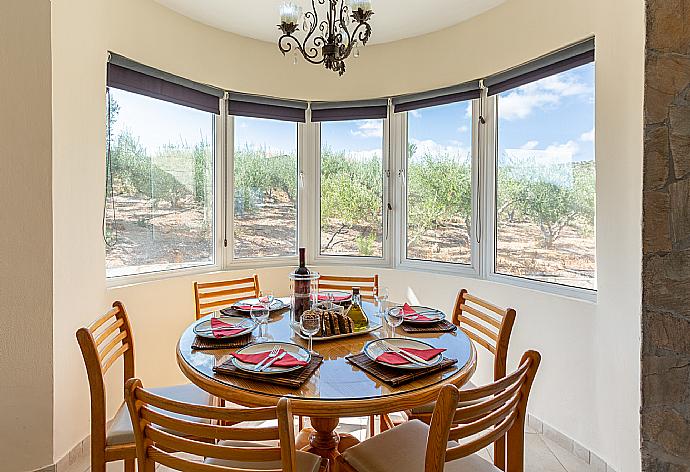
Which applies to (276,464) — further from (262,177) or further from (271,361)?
(262,177)

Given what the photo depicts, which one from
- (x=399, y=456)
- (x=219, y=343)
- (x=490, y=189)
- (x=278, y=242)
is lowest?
(x=399, y=456)

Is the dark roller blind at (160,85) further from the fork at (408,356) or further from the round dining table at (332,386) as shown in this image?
the fork at (408,356)

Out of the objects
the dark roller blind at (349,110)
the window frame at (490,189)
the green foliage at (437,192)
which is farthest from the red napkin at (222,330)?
the dark roller blind at (349,110)

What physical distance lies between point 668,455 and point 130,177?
9.82ft

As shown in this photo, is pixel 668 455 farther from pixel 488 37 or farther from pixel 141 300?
pixel 141 300

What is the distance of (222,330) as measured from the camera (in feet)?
6.44

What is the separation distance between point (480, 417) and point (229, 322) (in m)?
1.18

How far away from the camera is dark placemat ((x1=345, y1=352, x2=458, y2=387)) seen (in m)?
1.49

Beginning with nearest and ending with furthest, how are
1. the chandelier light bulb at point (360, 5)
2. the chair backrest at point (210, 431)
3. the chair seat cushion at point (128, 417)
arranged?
the chair backrest at point (210, 431) → the chair seat cushion at point (128, 417) → the chandelier light bulb at point (360, 5)

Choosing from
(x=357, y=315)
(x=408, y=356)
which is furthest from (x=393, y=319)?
(x=408, y=356)

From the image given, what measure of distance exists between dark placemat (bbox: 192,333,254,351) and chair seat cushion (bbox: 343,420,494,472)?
581 millimetres

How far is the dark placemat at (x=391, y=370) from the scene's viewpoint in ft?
4.90

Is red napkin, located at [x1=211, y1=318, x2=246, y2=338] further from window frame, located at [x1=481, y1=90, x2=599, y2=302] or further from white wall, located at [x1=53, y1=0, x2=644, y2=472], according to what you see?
window frame, located at [x1=481, y1=90, x2=599, y2=302]

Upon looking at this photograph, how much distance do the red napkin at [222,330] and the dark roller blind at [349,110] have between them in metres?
2.19
